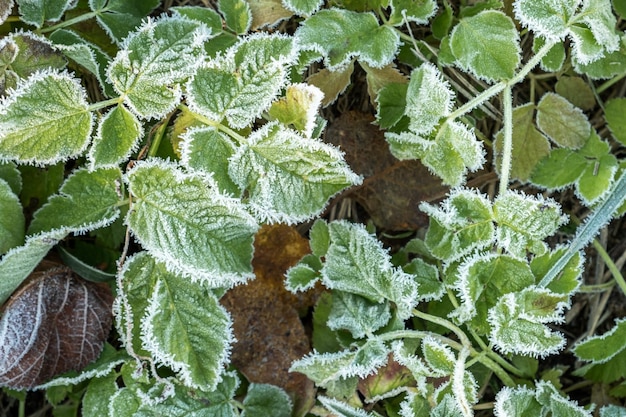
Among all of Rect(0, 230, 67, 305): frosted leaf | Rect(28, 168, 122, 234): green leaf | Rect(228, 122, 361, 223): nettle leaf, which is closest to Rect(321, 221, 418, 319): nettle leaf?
Rect(228, 122, 361, 223): nettle leaf

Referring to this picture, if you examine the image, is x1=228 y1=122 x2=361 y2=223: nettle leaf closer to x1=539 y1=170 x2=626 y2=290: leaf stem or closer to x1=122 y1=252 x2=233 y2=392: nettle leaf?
x1=122 y1=252 x2=233 y2=392: nettle leaf

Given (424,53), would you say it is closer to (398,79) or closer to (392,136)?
(398,79)

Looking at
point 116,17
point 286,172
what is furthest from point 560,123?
point 116,17

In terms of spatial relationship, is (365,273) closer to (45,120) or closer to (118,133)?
(118,133)

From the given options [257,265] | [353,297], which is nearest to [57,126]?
[257,265]

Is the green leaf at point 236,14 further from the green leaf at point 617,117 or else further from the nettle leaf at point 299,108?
the green leaf at point 617,117

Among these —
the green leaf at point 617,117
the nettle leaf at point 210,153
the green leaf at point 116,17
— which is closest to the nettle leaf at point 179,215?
the nettle leaf at point 210,153
